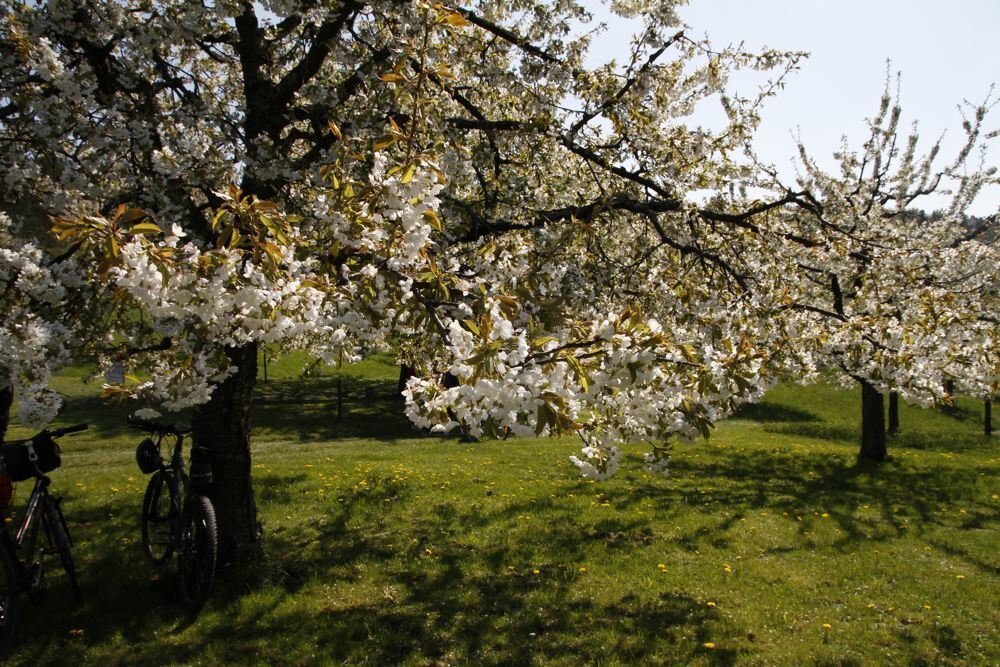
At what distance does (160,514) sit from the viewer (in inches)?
282

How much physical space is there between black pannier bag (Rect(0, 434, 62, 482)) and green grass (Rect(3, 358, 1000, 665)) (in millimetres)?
1359

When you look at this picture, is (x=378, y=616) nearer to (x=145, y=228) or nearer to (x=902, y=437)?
(x=145, y=228)

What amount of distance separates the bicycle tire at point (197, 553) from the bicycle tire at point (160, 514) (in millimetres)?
322

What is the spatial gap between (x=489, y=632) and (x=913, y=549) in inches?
260

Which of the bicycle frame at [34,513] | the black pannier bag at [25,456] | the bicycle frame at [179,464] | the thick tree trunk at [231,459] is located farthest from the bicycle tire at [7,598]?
the thick tree trunk at [231,459]

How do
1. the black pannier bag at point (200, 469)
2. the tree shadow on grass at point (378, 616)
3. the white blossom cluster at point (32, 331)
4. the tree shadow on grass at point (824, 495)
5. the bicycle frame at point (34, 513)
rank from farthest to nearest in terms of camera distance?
the tree shadow on grass at point (824, 495), the black pannier bag at point (200, 469), the bicycle frame at point (34, 513), the tree shadow on grass at point (378, 616), the white blossom cluster at point (32, 331)

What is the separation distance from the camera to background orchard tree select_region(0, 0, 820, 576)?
141 inches

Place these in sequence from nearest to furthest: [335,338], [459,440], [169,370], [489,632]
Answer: [335,338] < [169,370] < [489,632] < [459,440]

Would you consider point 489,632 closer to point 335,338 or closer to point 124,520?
point 335,338

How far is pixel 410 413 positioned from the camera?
147 inches

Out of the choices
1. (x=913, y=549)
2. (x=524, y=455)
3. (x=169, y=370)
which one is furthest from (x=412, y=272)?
(x=524, y=455)

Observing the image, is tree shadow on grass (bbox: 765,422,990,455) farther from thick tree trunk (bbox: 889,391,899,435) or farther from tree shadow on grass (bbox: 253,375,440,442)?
tree shadow on grass (bbox: 253,375,440,442)

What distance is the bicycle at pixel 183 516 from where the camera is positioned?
5.90m

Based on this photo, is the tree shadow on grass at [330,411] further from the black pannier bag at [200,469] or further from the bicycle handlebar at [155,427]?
the black pannier bag at [200,469]
